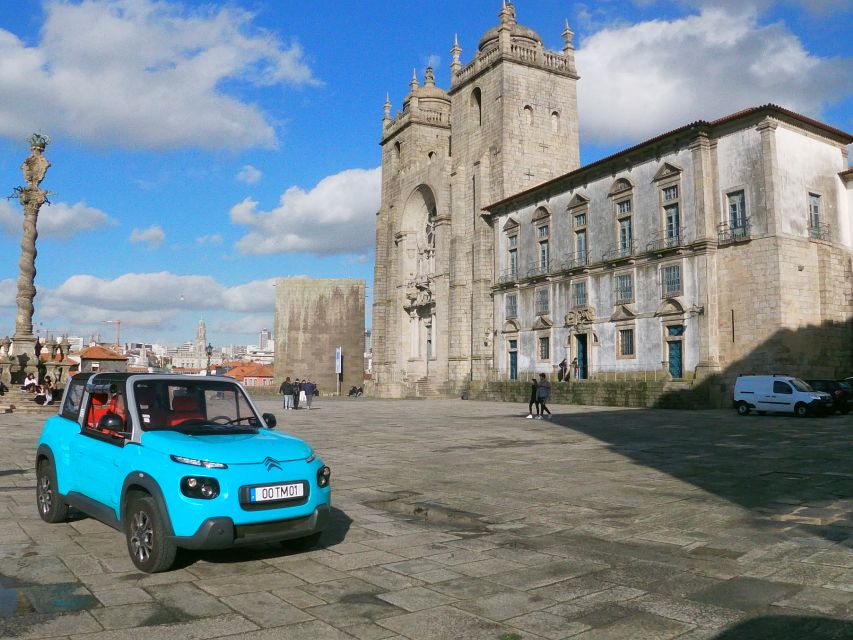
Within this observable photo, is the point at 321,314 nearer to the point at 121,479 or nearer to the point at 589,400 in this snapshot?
the point at 589,400

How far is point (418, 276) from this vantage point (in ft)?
176

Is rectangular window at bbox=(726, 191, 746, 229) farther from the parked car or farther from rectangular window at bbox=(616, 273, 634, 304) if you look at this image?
the parked car

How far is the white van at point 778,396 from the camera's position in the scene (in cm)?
2275

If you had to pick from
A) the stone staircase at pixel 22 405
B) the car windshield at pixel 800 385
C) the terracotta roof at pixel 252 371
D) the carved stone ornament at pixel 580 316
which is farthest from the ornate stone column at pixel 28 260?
the terracotta roof at pixel 252 371

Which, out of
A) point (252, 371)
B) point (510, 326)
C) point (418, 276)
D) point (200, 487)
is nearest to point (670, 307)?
point (510, 326)

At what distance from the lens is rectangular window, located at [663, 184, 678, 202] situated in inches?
1251

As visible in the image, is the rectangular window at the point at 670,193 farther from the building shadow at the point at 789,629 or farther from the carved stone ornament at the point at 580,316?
the building shadow at the point at 789,629

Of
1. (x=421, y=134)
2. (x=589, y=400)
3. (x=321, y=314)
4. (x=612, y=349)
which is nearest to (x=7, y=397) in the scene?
(x=589, y=400)

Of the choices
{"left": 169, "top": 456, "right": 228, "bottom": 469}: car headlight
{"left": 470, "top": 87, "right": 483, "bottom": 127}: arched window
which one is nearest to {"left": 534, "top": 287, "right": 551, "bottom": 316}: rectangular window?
{"left": 470, "top": 87, "right": 483, "bottom": 127}: arched window

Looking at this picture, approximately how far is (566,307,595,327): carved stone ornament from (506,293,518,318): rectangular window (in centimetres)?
496

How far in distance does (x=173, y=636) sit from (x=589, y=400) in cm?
2925

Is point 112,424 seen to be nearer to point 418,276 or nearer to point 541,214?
point 541,214

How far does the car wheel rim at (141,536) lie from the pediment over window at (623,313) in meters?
30.6

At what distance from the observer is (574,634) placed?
426 cm
